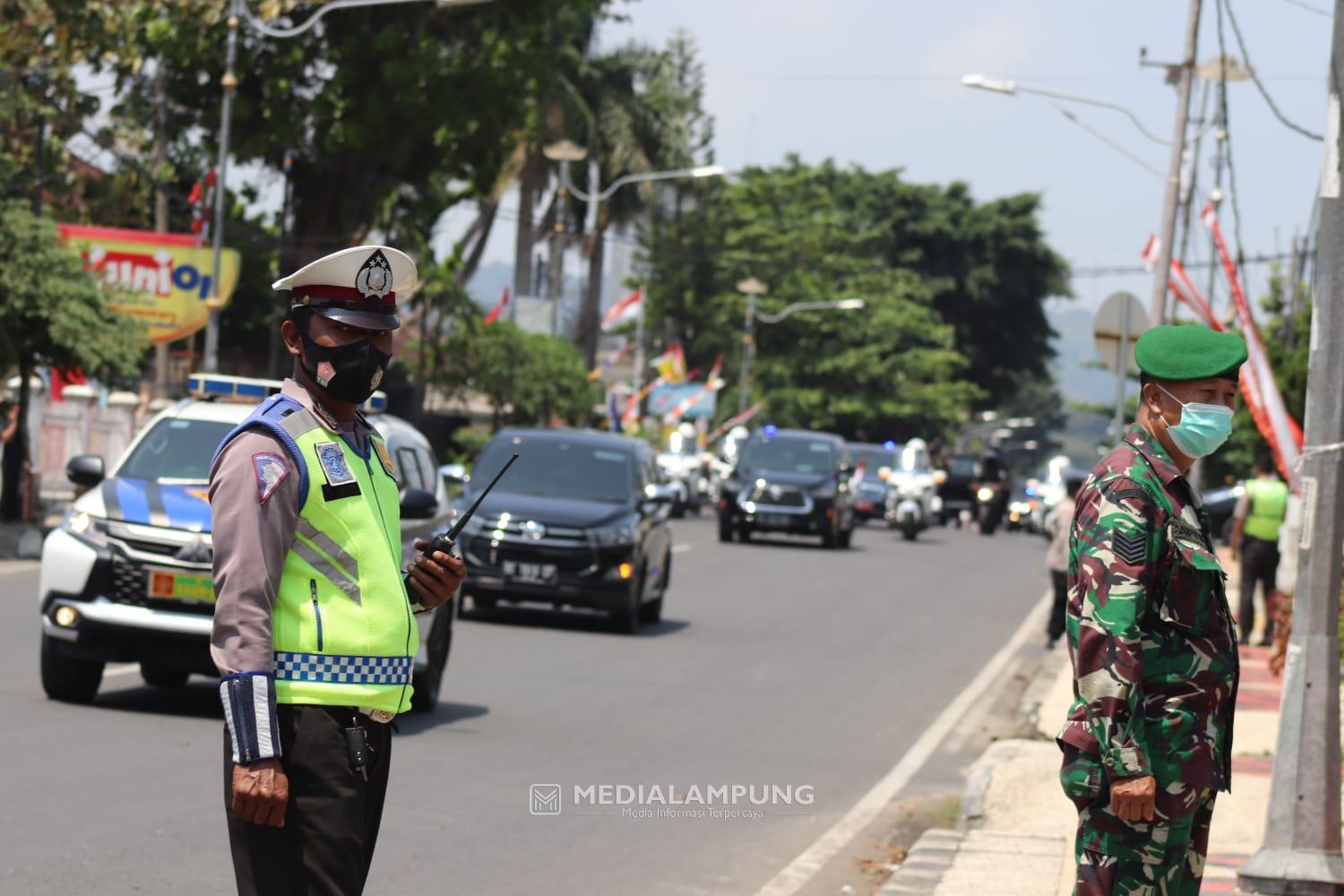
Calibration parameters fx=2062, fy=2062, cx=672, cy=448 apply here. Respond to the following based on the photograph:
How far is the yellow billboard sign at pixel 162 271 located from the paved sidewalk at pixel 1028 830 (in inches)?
811

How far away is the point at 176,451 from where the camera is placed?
11.9 meters

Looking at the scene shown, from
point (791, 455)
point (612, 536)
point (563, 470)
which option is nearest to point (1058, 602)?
point (612, 536)

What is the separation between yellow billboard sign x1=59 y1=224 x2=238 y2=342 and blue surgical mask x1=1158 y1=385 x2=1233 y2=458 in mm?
27147

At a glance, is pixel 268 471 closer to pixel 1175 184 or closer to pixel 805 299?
pixel 1175 184

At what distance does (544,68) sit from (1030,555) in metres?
13.0

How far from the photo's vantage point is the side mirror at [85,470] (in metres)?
11.1

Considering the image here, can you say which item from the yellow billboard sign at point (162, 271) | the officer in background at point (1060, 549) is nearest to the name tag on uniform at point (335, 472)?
the officer in background at point (1060, 549)

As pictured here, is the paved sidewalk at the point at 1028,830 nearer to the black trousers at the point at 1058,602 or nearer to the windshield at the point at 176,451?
the black trousers at the point at 1058,602

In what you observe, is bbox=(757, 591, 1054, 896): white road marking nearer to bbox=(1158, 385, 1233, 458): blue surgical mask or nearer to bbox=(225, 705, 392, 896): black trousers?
bbox=(1158, 385, 1233, 458): blue surgical mask

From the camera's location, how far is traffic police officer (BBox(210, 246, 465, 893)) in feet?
13.8

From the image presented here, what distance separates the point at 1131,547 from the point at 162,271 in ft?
92.4

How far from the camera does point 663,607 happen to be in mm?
21703

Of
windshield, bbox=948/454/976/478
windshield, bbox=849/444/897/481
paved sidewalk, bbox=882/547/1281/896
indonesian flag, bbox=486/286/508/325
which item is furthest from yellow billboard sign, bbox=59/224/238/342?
windshield, bbox=948/454/976/478

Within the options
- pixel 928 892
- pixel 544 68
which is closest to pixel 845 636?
pixel 928 892
